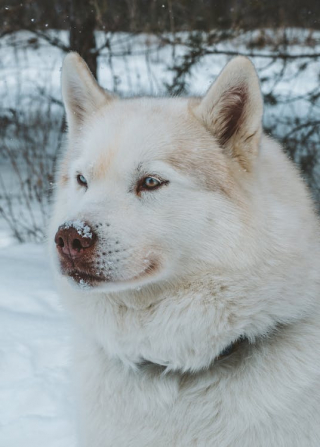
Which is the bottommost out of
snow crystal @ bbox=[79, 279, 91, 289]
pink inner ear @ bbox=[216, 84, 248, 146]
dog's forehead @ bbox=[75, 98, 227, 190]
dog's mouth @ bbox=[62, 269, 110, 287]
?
snow crystal @ bbox=[79, 279, 91, 289]

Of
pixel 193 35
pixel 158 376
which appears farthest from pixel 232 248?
pixel 193 35

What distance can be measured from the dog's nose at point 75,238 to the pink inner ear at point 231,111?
0.73 m

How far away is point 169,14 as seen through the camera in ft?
20.6

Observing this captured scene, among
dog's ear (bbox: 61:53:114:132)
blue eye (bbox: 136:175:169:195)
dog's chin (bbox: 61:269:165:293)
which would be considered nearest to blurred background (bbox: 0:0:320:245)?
dog's ear (bbox: 61:53:114:132)

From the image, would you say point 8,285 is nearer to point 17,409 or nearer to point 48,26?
point 17,409

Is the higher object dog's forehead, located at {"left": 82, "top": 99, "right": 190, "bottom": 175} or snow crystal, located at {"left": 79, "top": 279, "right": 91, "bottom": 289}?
dog's forehead, located at {"left": 82, "top": 99, "right": 190, "bottom": 175}

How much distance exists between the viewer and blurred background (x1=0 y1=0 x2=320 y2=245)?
598 centimetres

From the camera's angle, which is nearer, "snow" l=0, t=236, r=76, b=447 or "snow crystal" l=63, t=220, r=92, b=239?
"snow crystal" l=63, t=220, r=92, b=239

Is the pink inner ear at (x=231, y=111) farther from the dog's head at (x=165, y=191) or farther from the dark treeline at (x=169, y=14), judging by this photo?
the dark treeline at (x=169, y=14)

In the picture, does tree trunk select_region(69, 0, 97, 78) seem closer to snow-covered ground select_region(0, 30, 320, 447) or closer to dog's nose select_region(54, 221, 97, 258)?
snow-covered ground select_region(0, 30, 320, 447)

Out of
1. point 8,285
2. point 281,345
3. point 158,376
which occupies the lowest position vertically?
point 8,285

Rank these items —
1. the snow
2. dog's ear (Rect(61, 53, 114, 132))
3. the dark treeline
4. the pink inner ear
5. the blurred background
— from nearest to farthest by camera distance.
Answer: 1. the pink inner ear
2. dog's ear (Rect(61, 53, 114, 132))
3. the snow
4. the blurred background
5. the dark treeline

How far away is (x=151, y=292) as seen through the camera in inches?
89.4

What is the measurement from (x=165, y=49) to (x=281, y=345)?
5.08m
